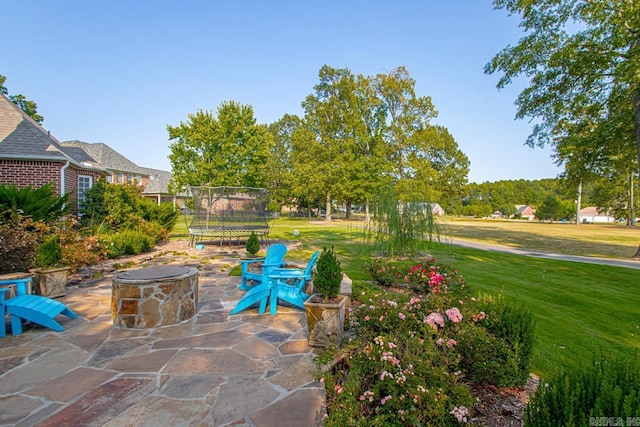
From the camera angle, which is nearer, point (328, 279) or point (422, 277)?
point (328, 279)

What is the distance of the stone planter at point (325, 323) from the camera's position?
3.06 meters

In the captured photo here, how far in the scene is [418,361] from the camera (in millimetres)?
2049

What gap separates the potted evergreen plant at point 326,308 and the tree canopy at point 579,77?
10.7 m

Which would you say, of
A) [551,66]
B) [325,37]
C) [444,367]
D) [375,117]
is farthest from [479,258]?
[375,117]

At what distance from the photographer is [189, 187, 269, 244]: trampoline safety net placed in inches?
410

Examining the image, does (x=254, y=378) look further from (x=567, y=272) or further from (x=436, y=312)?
(x=567, y=272)

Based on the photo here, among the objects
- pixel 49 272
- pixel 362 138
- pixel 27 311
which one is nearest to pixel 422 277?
pixel 27 311

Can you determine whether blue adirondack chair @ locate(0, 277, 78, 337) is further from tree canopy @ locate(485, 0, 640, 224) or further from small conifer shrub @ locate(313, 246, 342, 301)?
tree canopy @ locate(485, 0, 640, 224)

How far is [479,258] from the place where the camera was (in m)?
9.66

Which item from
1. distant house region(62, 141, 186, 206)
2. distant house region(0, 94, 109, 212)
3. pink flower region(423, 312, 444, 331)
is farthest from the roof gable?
pink flower region(423, 312, 444, 331)

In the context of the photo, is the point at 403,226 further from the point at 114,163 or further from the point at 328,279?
the point at 114,163

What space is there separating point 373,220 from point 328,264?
16.1 ft

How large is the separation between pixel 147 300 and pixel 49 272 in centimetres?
224

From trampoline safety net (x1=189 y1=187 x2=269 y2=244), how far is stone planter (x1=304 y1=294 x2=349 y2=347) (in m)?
7.36
